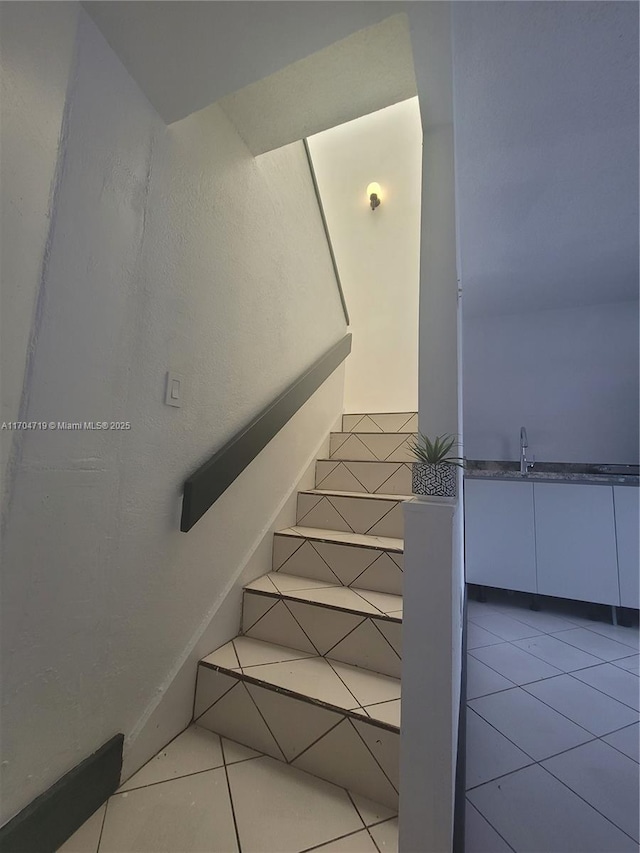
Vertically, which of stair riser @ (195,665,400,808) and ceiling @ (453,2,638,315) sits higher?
ceiling @ (453,2,638,315)

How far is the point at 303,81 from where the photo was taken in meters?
1.26

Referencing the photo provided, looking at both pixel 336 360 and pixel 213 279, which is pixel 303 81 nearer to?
pixel 213 279

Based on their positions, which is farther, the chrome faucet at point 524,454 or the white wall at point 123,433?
the chrome faucet at point 524,454

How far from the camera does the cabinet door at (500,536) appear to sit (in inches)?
101

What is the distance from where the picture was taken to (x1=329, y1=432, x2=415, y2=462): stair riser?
7.25 ft

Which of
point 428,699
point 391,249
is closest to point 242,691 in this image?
point 428,699

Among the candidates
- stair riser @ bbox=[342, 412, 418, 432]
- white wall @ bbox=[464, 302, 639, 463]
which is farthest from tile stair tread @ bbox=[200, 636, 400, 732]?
white wall @ bbox=[464, 302, 639, 463]

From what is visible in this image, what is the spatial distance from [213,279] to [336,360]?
4.09ft

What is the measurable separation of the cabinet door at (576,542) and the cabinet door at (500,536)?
70 mm

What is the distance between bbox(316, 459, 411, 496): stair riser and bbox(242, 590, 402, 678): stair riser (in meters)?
0.83

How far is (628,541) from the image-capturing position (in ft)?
7.62

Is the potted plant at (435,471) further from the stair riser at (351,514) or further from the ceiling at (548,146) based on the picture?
the ceiling at (548,146)

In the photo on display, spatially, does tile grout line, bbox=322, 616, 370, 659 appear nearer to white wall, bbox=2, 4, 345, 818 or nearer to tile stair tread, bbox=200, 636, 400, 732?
tile stair tread, bbox=200, 636, 400, 732

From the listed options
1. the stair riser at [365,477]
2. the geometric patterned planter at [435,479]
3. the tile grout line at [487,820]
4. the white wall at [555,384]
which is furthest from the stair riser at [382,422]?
the tile grout line at [487,820]
